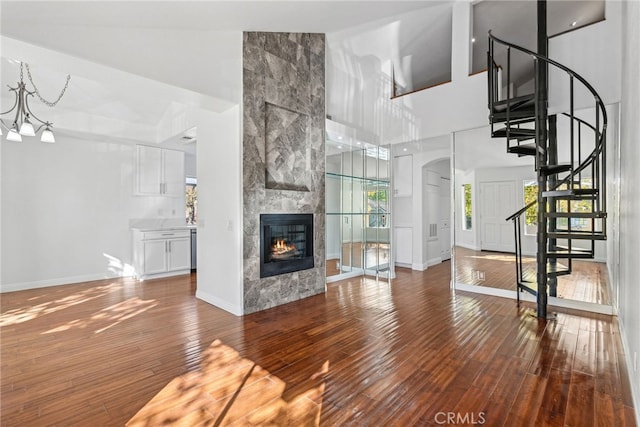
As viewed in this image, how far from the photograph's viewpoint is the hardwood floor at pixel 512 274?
388 centimetres

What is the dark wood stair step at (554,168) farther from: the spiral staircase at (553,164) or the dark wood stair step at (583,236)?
the dark wood stair step at (583,236)

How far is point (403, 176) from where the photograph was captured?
21.8ft

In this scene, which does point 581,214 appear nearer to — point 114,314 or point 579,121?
point 579,121

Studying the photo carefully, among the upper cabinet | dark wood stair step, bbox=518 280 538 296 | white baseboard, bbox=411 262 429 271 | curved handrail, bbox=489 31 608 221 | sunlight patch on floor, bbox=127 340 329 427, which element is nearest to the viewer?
sunlight patch on floor, bbox=127 340 329 427

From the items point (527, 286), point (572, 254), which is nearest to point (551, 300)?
point (527, 286)

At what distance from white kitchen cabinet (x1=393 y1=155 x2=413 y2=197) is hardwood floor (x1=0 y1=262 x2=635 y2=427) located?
2.98m

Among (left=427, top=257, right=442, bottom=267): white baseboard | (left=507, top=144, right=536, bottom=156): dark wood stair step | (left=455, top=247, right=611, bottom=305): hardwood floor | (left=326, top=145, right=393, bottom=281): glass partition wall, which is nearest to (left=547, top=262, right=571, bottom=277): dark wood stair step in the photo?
(left=455, top=247, right=611, bottom=305): hardwood floor

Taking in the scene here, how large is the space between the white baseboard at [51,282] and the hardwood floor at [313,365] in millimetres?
1088

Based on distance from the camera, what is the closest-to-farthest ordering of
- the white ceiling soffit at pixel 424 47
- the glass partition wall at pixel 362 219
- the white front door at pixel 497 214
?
the white front door at pixel 497 214 < the white ceiling soffit at pixel 424 47 < the glass partition wall at pixel 362 219

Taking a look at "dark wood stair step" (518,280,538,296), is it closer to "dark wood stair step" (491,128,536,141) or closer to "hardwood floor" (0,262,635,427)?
"hardwood floor" (0,262,635,427)

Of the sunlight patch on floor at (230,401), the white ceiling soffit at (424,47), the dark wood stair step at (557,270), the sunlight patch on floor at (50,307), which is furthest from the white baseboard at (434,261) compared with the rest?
the sunlight patch on floor at (50,307)

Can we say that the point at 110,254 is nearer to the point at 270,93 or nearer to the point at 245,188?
the point at 245,188

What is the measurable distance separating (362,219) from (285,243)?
6.56 ft

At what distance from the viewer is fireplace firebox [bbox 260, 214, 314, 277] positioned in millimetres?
3973
